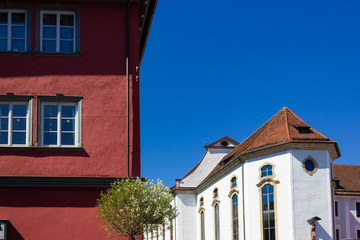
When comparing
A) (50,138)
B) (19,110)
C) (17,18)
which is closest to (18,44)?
(17,18)

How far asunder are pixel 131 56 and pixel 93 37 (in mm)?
1169

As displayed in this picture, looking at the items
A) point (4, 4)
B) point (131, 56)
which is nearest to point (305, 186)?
point (131, 56)

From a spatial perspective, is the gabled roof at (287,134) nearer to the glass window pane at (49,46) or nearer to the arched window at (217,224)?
the arched window at (217,224)

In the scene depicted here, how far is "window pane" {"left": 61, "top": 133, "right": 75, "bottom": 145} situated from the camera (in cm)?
1505

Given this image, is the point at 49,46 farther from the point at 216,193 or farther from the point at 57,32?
the point at 216,193

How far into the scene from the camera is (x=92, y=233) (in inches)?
583

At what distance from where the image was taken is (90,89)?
1557 centimetres

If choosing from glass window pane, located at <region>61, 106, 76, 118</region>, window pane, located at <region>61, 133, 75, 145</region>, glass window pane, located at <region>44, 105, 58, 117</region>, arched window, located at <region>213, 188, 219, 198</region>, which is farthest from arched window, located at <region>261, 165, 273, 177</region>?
glass window pane, located at <region>44, 105, 58, 117</region>

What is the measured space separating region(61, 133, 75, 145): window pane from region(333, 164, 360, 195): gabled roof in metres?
51.7

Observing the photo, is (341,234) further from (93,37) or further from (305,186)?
(93,37)

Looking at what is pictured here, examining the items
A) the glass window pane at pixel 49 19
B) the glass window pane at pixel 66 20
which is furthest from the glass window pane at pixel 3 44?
the glass window pane at pixel 66 20

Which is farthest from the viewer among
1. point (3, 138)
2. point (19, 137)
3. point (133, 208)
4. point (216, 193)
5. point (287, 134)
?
point (216, 193)

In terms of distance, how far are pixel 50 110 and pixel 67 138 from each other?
890 mm

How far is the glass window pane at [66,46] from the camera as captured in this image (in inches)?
615
